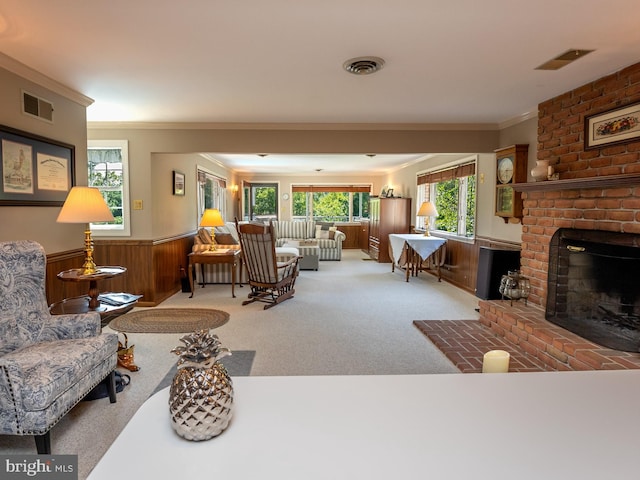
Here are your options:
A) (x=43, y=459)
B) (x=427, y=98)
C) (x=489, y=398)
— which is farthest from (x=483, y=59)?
(x=43, y=459)

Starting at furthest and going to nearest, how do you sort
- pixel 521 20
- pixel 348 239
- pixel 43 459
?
pixel 348 239 < pixel 521 20 < pixel 43 459

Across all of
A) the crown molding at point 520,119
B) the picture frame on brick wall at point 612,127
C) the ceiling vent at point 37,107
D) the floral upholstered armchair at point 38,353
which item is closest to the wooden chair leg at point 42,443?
the floral upholstered armchair at point 38,353

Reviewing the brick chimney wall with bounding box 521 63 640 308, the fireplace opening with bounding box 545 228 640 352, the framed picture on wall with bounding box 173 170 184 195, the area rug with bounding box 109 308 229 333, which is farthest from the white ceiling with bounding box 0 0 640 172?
the area rug with bounding box 109 308 229 333

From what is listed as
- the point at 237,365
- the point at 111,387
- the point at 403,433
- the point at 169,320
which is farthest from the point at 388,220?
the point at 403,433

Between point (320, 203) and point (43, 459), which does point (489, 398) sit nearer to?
point (43, 459)

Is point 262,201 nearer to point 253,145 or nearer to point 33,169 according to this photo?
point 253,145

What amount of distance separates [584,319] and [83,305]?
3.80 m

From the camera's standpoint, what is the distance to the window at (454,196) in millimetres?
5823

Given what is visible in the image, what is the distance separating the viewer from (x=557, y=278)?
10.7 ft

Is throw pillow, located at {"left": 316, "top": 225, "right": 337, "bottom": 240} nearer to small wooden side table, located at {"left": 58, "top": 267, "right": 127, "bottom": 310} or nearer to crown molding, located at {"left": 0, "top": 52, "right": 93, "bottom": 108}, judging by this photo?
crown molding, located at {"left": 0, "top": 52, "right": 93, "bottom": 108}

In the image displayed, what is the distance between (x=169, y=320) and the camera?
4203 millimetres

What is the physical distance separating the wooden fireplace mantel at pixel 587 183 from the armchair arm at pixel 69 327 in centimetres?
353

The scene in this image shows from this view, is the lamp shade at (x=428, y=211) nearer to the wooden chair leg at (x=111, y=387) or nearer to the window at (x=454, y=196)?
the window at (x=454, y=196)

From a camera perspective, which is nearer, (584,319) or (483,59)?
(483,59)
